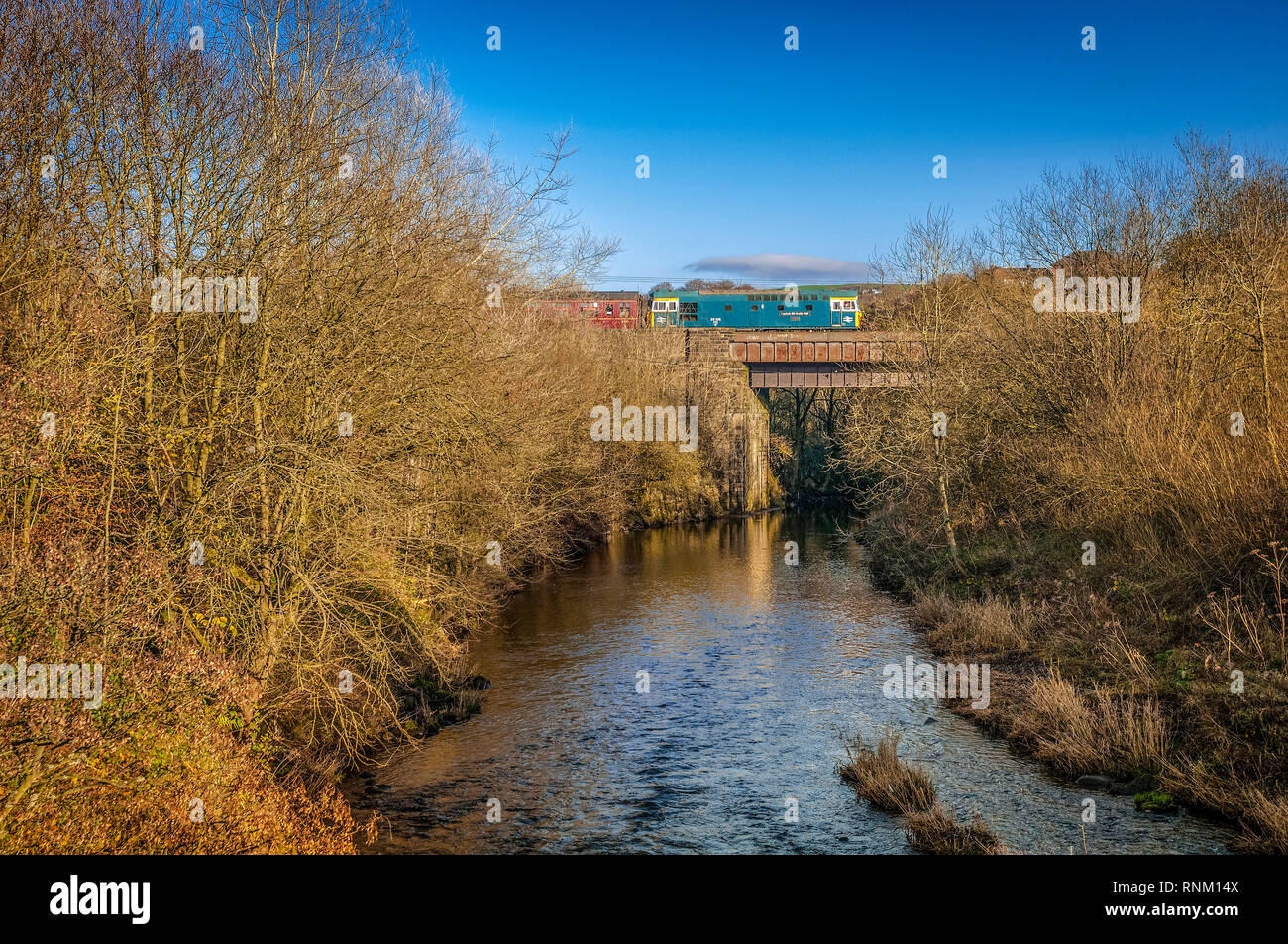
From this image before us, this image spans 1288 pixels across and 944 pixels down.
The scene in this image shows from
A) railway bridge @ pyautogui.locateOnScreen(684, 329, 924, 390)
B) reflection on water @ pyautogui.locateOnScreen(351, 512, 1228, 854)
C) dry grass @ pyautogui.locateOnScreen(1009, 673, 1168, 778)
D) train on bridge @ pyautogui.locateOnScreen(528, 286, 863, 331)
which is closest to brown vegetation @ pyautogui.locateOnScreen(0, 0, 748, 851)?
reflection on water @ pyautogui.locateOnScreen(351, 512, 1228, 854)

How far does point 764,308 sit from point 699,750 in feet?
175

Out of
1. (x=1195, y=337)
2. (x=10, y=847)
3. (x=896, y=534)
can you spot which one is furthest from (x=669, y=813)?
(x=896, y=534)

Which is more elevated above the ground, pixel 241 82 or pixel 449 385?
pixel 241 82

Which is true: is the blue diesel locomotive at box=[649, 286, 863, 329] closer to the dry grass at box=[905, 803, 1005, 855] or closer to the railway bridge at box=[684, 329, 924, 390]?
the railway bridge at box=[684, 329, 924, 390]

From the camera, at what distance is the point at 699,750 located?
15094 mm

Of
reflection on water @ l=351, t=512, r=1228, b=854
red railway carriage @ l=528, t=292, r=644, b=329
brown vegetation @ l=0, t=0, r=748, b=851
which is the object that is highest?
red railway carriage @ l=528, t=292, r=644, b=329

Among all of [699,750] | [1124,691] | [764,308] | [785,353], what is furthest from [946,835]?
[764,308]

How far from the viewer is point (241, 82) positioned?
1379cm

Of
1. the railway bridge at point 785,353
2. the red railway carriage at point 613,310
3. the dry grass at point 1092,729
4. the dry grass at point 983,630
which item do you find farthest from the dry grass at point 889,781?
the railway bridge at point 785,353

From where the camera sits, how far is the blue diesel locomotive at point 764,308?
64.9 meters

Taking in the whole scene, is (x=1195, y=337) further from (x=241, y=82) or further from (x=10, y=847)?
(x=10, y=847)

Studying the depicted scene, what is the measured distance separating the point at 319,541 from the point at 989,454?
19029mm

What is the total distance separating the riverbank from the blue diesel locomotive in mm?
44104

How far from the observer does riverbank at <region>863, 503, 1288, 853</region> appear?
11.3 meters
